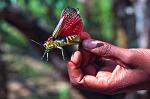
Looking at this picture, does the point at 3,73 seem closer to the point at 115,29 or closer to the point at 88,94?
the point at 88,94

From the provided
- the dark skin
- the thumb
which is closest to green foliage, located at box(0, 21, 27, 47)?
the dark skin

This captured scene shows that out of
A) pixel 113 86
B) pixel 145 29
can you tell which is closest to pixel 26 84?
pixel 145 29

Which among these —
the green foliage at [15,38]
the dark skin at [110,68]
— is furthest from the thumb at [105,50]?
the green foliage at [15,38]

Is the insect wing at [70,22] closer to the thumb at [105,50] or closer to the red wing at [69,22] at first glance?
the red wing at [69,22]

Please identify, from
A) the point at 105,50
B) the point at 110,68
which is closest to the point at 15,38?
the point at 110,68

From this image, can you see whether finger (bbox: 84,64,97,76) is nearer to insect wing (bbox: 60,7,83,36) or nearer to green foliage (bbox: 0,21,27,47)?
insect wing (bbox: 60,7,83,36)
